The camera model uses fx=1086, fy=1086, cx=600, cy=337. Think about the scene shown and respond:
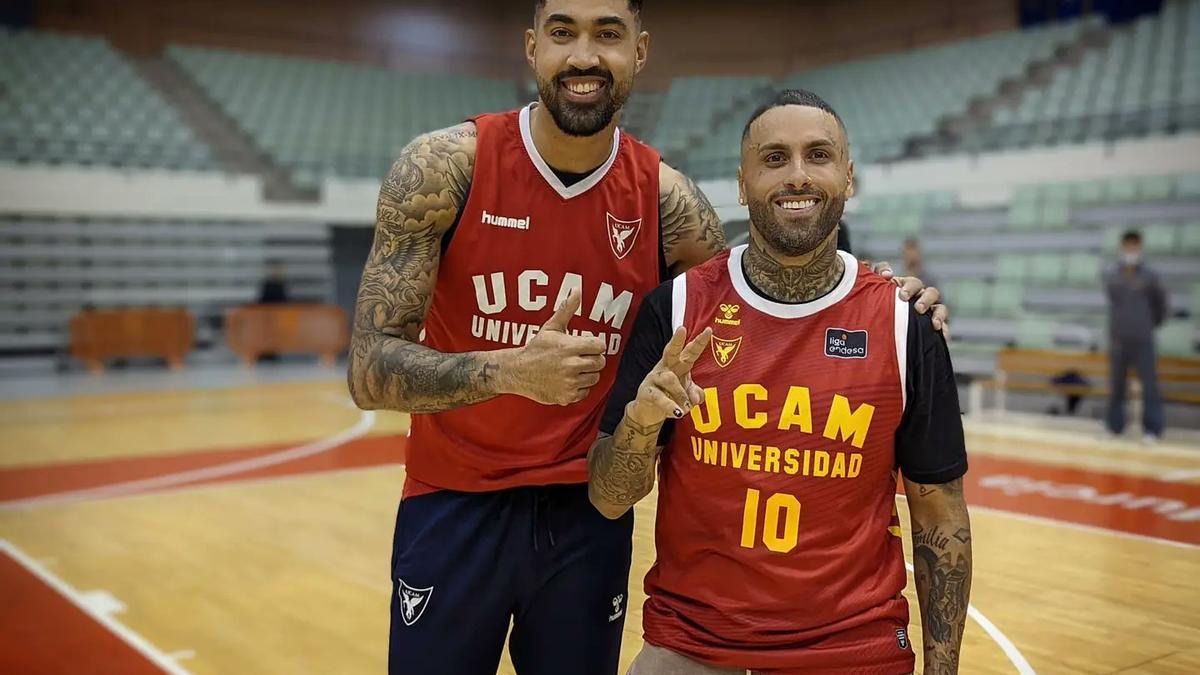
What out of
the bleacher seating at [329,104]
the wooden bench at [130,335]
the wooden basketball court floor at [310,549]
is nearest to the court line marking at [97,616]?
the wooden basketball court floor at [310,549]

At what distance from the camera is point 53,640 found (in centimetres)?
461

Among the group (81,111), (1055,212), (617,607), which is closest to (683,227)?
(617,607)

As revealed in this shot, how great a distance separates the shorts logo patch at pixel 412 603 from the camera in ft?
7.76

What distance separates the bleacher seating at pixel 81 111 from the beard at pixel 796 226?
16.4 meters

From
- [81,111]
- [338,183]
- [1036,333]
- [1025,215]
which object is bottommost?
[1036,333]

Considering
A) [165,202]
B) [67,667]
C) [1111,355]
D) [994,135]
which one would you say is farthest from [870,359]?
[165,202]

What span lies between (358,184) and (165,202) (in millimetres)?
3129

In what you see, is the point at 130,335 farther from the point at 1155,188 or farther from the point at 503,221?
the point at 503,221

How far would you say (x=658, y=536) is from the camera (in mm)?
2199

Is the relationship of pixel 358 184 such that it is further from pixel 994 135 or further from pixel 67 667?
pixel 67 667

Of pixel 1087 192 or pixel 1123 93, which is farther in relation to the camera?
pixel 1123 93

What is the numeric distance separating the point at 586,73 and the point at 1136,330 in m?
8.84

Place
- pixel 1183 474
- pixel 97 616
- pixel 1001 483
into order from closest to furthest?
pixel 97 616 < pixel 1001 483 < pixel 1183 474

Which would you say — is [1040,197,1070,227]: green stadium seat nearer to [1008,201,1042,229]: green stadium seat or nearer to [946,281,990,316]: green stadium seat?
[1008,201,1042,229]: green stadium seat
